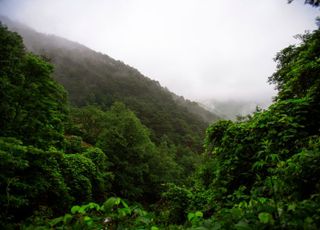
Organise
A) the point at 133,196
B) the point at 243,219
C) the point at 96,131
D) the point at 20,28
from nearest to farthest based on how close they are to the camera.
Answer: the point at 243,219 → the point at 133,196 → the point at 96,131 → the point at 20,28

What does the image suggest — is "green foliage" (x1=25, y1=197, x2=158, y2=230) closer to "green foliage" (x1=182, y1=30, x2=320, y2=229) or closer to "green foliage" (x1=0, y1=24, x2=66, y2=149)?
"green foliage" (x1=182, y1=30, x2=320, y2=229)

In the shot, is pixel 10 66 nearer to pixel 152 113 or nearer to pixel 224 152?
pixel 224 152

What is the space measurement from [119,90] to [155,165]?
214 feet

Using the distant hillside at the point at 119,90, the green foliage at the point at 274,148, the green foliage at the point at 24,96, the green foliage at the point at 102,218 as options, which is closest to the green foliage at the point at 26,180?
the green foliage at the point at 24,96

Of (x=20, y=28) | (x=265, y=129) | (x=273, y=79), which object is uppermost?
(x=20, y=28)

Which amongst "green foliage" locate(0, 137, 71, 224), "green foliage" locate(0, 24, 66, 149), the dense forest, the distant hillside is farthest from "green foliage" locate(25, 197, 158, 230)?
the distant hillside

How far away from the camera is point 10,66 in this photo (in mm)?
11203

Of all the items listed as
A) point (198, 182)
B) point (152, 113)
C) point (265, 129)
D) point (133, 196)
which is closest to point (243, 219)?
point (265, 129)

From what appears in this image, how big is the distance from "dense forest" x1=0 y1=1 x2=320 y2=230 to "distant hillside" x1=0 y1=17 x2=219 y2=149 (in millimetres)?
31416

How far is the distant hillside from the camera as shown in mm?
72500

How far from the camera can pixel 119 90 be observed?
9550cm

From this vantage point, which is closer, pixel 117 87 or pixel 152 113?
pixel 152 113

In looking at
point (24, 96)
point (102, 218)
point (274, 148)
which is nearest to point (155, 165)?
point (24, 96)

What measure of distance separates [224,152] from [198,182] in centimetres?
582
